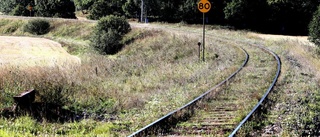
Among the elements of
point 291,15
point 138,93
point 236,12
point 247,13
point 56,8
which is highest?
point 56,8

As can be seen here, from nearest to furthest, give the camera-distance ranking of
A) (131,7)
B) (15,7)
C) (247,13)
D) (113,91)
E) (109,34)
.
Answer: (113,91) → (109,34) → (247,13) → (131,7) → (15,7)

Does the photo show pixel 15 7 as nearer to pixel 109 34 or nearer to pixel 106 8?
pixel 106 8

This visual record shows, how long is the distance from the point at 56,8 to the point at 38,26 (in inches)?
740

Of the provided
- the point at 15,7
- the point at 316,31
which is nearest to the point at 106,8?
the point at 15,7

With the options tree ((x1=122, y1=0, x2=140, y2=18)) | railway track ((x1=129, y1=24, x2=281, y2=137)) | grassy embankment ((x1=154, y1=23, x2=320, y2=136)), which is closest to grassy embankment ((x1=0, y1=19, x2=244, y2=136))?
railway track ((x1=129, y1=24, x2=281, y2=137))

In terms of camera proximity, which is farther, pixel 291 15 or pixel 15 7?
pixel 15 7

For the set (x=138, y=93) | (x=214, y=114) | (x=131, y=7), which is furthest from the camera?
(x=131, y=7)

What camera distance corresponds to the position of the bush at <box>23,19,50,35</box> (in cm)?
6162

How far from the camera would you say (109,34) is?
40500 mm

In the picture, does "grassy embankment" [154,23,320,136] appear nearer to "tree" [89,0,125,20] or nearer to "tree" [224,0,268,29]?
"tree" [224,0,268,29]

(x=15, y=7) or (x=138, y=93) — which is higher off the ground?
(x=15, y=7)

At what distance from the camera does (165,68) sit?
19.3m

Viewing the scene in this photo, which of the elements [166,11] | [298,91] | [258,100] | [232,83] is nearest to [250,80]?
[232,83]

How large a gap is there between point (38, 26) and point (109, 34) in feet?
84.8
